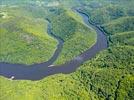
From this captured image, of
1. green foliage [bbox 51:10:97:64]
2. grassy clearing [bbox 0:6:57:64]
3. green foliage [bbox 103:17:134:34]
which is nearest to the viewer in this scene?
grassy clearing [bbox 0:6:57:64]

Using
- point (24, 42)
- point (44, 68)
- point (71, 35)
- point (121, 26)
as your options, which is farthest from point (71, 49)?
point (121, 26)

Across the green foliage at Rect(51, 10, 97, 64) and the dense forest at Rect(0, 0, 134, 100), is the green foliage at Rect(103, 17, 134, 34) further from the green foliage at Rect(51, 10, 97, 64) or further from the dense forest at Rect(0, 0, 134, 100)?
the green foliage at Rect(51, 10, 97, 64)

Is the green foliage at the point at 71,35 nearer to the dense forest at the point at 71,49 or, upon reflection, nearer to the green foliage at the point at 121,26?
the dense forest at the point at 71,49

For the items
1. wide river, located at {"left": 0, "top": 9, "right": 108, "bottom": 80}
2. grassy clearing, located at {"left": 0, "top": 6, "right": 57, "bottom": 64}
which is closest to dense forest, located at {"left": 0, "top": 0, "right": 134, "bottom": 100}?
grassy clearing, located at {"left": 0, "top": 6, "right": 57, "bottom": 64}

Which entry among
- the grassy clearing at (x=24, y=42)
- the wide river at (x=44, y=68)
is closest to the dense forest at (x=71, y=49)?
the grassy clearing at (x=24, y=42)

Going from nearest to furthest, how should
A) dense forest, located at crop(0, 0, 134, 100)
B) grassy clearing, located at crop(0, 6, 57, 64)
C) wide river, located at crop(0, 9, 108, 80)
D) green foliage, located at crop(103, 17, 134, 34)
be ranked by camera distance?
dense forest, located at crop(0, 0, 134, 100)
wide river, located at crop(0, 9, 108, 80)
grassy clearing, located at crop(0, 6, 57, 64)
green foliage, located at crop(103, 17, 134, 34)

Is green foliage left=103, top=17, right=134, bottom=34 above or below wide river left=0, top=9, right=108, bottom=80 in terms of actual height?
above

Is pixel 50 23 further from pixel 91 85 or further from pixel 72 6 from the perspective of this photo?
pixel 91 85

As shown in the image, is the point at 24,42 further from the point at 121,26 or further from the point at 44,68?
the point at 121,26
